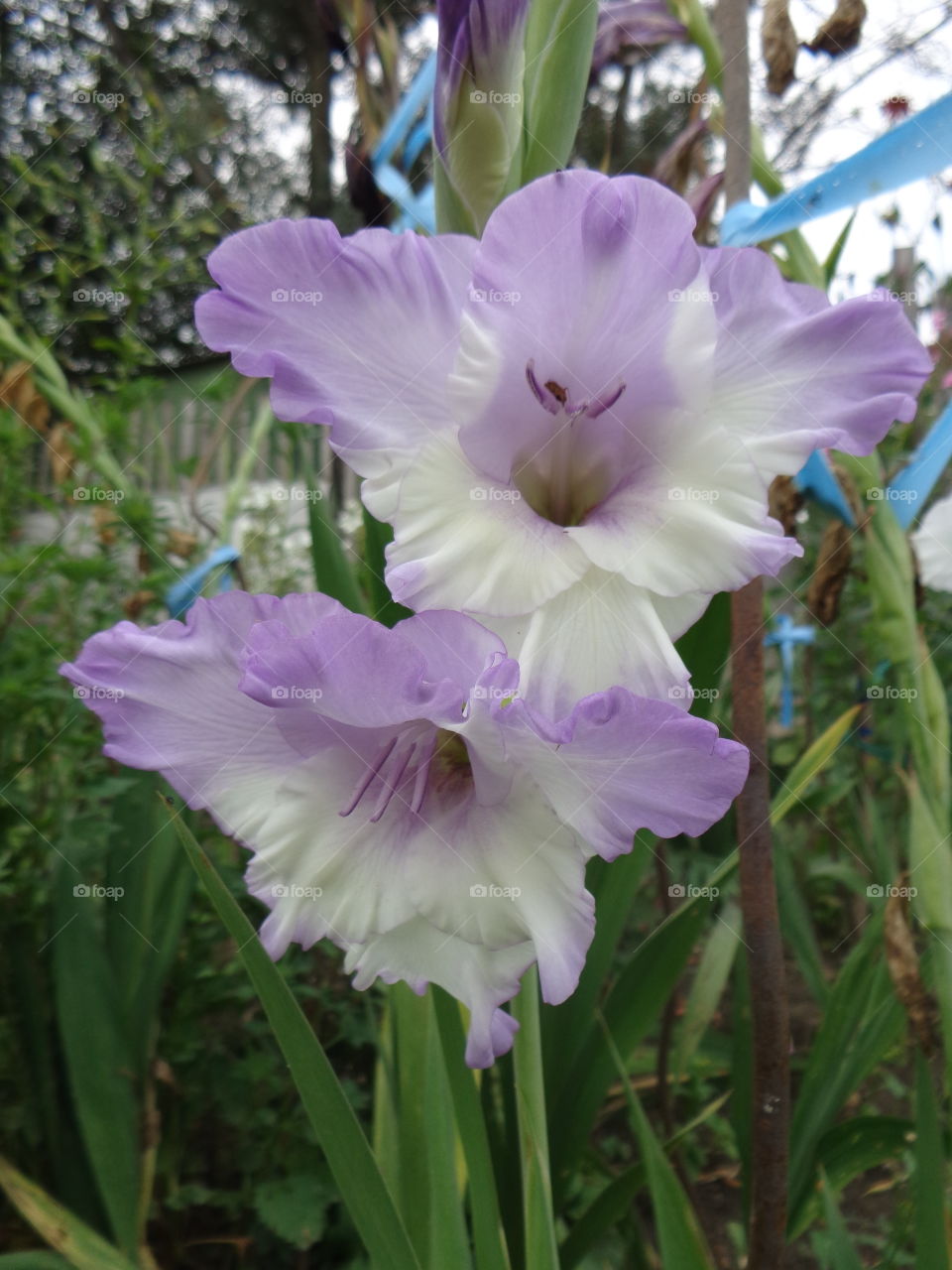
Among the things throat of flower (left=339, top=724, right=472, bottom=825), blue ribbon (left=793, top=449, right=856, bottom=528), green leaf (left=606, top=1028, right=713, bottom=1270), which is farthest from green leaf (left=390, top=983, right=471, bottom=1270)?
blue ribbon (left=793, top=449, right=856, bottom=528)

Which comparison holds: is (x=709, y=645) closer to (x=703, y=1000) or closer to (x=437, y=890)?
(x=437, y=890)

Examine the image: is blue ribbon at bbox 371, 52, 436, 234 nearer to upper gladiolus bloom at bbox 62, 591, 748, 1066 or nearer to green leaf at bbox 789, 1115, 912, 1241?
upper gladiolus bloom at bbox 62, 591, 748, 1066

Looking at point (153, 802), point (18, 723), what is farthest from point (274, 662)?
point (18, 723)

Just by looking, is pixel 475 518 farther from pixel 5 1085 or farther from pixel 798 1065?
pixel 798 1065

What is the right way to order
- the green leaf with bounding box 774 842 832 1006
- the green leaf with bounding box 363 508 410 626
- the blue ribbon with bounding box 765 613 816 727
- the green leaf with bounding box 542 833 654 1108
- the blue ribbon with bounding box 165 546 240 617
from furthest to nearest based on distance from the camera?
the blue ribbon with bounding box 765 613 816 727 → the green leaf with bounding box 774 842 832 1006 → the blue ribbon with bounding box 165 546 240 617 → the green leaf with bounding box 542 833 654 1108 → the green leaf with bounding box 363 508 410 626

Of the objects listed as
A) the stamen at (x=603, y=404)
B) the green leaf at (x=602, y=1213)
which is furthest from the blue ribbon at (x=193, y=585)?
the green leaf at (x=602, y=1213)

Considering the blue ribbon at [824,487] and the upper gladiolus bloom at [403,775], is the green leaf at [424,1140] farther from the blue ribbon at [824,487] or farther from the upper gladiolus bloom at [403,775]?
the blue ribbon at [824,487]
